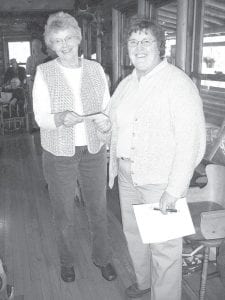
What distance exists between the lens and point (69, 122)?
1865 mm

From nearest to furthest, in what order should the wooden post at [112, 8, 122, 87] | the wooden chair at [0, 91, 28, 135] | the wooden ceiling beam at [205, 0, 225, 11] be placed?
1. the wooden ceiling beam at [205, 0, 225, 11]
2. the wooden post at [112, 8, 122, 87]
3. the wooden chair at [0, 91, 28, 135]

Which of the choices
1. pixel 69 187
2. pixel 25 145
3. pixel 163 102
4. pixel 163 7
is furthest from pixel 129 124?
pixel 25 145

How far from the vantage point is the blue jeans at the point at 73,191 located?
2055mm

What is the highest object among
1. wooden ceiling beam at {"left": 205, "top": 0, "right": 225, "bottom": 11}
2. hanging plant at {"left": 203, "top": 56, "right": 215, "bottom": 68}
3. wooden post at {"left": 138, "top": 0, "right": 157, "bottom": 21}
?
wooden post at {"left": 138, "top": 0, "right": 157, "bottom": 21}

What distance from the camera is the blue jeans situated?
2.05 meters

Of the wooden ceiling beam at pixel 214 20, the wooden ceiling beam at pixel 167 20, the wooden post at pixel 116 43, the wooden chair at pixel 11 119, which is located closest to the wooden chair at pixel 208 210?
the wooden ceiling beam at pixel 214 20

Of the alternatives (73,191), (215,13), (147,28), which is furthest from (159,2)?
(73,191)

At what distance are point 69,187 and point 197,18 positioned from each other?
164cm

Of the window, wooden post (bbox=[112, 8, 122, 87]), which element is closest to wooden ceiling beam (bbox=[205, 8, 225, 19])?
wooden post (bbox=[112, 8, 122, 87])

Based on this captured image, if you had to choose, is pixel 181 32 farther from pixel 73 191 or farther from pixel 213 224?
pixel 213 224

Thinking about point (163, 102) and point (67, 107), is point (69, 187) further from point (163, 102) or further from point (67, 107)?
point (163, 102)

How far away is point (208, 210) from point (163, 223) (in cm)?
49

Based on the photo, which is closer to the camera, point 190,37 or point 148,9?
point 190,37

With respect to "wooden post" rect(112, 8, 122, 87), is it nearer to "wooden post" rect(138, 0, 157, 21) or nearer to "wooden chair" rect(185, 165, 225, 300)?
"wooden post" rect(138, 0, 157, 21)
